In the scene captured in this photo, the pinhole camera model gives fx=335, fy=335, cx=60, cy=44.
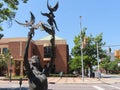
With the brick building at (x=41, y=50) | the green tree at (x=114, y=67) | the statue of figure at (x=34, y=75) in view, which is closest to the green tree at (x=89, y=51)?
the brick building at (x=41, y=50)

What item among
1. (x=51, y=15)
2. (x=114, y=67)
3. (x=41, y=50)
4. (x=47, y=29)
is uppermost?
(x=41, y=50)

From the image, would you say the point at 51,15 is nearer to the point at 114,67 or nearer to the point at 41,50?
the point at 41,50

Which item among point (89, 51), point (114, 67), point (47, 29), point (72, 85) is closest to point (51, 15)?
point (47, 29)

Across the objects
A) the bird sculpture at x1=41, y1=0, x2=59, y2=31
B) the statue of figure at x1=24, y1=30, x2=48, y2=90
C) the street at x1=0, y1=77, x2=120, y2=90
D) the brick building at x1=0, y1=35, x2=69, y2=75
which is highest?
the brick building at x1=0, y1=35, x2=69, y2=75

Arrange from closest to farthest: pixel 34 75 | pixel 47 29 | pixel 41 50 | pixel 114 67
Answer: pixel 47 29 → pixel 34 75 → pixel 41 50 → pixel 114 67

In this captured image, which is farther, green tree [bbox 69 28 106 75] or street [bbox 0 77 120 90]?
green tree [bbox 69 28 106 75]

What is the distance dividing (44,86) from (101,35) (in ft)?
204

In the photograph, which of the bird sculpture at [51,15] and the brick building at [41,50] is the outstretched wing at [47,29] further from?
the brick building at [41,50]

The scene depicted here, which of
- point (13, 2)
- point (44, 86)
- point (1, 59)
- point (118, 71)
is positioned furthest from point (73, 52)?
point (118, 71)

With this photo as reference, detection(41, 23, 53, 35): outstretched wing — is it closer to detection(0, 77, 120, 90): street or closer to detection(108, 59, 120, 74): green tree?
detection(0, 77, 120, 90): street

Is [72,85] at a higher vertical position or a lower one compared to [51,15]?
lower

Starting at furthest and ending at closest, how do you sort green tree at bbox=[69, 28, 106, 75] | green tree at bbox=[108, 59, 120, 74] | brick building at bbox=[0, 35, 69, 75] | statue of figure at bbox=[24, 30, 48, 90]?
green tree at bbox=[108, 59, 120, 74] < brick building at bbox=[0, 35, 69, 75] < green tree at bbox=[69, 28, 106, 75] < statue of figure at bbox=[24, 30, 48, 90]

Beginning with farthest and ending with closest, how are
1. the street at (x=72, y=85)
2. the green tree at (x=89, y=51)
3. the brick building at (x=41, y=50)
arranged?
the brick building at (x=41, y=50) → the green tree at (x=89, y=51) → the street at (x=72, y=85)

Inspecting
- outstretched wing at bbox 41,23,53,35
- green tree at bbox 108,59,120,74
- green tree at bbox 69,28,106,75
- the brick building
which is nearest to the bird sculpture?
outstretched wing at bbox 41,23,53,35
